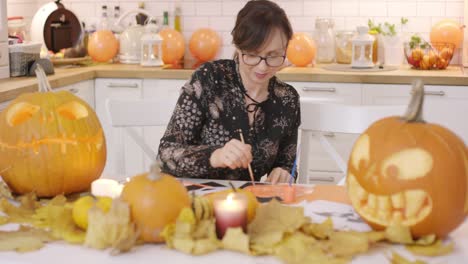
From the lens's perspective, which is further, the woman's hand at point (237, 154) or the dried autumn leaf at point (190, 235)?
the woman's hand at point (237, 154)

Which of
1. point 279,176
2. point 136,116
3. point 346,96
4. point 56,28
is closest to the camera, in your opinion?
point 279,176

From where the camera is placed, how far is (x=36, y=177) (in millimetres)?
1445

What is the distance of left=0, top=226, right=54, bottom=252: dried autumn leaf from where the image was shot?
3.81ft

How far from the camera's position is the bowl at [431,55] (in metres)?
3.49

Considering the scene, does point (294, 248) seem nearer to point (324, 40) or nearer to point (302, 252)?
point (302, 252)

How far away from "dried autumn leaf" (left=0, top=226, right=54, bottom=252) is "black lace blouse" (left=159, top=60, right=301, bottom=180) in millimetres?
739

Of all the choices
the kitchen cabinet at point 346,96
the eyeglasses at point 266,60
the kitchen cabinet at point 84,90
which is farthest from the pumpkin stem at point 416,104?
the kitchen cabinet at point 84,90

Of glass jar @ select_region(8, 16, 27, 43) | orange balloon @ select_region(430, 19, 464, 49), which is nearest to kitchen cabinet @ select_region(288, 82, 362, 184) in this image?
orange balloon @ select_region(430, 19, 464, 49)

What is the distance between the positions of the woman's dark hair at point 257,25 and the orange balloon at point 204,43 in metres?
1.93

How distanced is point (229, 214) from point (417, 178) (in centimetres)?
32

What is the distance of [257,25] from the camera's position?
1943 mm

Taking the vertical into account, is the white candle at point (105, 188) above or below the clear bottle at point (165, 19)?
below

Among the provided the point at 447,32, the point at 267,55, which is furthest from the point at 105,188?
the point at 447,32

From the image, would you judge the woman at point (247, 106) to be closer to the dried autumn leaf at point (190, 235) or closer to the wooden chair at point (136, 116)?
the wooden chair at point (136, 116)
